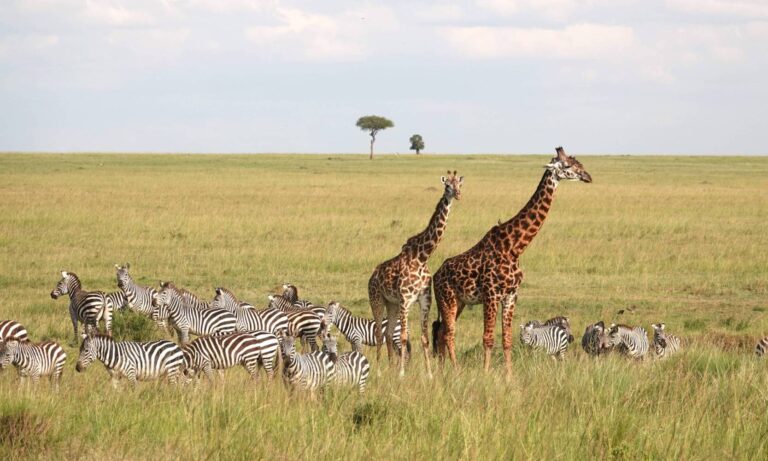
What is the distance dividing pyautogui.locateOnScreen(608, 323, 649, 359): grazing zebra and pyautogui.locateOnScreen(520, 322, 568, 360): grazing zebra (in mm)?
722

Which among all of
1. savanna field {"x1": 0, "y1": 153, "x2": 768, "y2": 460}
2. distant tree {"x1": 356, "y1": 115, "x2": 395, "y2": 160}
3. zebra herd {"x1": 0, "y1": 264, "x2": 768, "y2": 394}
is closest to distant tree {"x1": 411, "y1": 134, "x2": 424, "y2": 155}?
distant tree {"x1": 356, "y1": 115, "x2": 395, "y2": 160}

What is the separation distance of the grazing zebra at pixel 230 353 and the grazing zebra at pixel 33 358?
120 cm

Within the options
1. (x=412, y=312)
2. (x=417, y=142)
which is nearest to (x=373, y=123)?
(x=417, y=142)

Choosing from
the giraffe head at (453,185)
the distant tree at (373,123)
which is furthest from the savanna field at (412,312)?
the distant tree at (373,123)

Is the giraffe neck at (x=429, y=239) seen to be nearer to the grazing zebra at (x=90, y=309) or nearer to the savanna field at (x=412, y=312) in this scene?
the savanna field at (x=412, y=312)

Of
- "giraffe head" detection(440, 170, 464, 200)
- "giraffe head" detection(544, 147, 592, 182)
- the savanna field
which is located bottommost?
the savanna field

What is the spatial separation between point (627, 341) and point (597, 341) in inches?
12.5

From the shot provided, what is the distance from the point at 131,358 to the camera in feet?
29.6

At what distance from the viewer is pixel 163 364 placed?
29.6 feet

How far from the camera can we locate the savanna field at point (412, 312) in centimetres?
607

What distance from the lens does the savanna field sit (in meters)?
6.07

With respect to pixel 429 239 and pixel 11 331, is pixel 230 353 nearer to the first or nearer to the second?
pixel 429 239

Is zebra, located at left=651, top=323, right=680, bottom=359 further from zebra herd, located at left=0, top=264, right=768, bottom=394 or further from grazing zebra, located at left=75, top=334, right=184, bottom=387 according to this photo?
grazing zebra, located at left=75, top=334, right=184, bottom=387

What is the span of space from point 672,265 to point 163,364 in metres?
15.0
